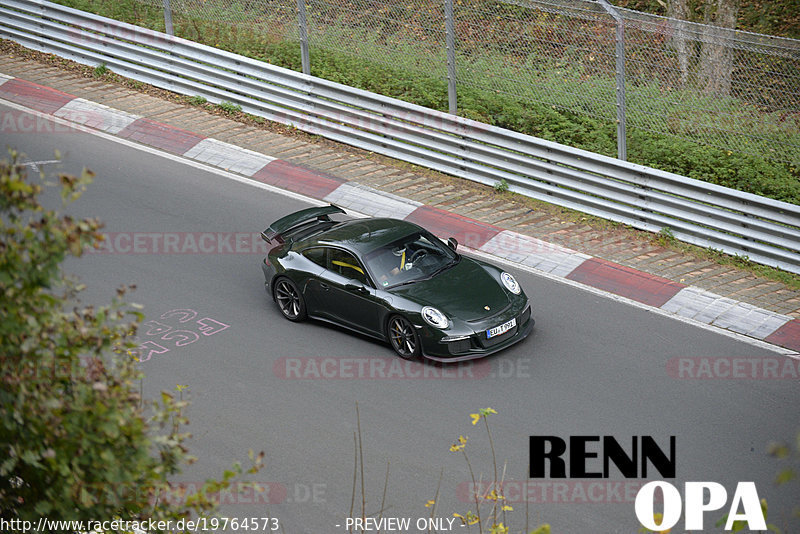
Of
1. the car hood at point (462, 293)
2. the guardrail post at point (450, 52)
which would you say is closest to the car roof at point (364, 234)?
the car hood at point (462, 293)

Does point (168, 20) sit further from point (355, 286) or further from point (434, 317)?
point (434, 317)

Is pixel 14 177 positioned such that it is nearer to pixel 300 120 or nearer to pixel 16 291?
pixel 16 291

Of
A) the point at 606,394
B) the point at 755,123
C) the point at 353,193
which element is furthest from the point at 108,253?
the point at 755,123

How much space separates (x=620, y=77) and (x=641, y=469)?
6.65m

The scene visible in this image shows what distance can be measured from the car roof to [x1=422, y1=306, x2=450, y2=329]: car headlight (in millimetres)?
1199

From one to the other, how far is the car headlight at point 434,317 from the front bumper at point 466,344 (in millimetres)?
122

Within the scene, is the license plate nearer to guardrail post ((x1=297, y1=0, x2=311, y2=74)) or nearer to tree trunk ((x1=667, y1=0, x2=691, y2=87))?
tree trunk ((x1=667, y1=0, x2=691, y2=87))

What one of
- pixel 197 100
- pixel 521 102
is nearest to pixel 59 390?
pixel 521 102

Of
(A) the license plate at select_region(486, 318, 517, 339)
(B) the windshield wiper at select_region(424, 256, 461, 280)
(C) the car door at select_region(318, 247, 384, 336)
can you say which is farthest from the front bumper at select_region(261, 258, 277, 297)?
(A) the license plate at select_region(486, 318, 517, 339)

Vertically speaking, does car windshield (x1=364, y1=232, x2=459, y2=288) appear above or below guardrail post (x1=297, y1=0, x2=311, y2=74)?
below

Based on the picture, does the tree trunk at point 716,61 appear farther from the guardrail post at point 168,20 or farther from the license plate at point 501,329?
the guardrail post at point 168,20

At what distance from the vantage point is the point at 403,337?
10.8m

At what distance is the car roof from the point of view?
11259mm

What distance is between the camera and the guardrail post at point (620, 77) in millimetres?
13188
